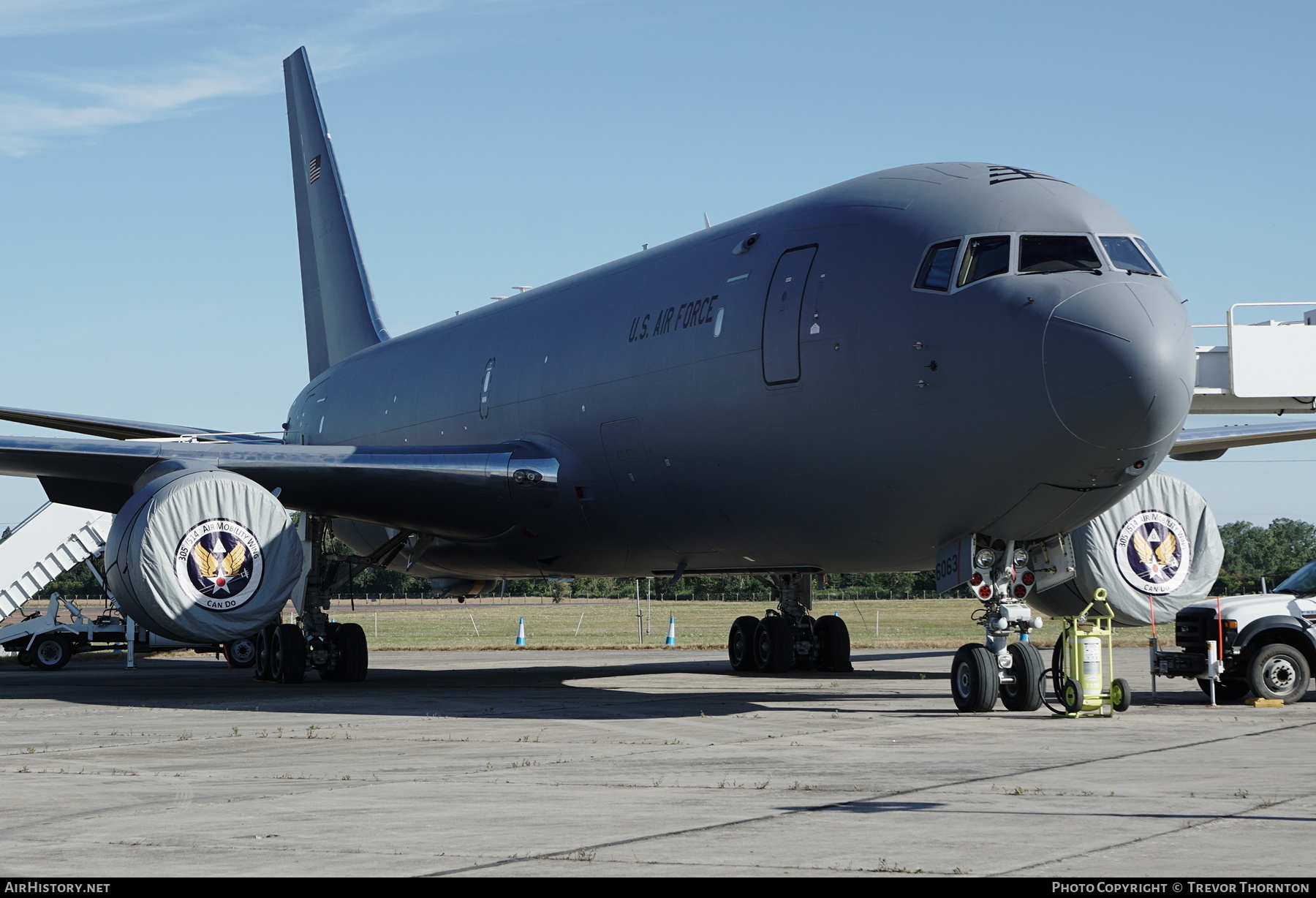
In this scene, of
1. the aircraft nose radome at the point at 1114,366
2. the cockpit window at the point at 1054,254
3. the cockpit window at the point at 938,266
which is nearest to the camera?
the aircraft nose radome at the point at 1114,366

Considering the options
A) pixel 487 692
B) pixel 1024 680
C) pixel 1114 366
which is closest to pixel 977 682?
pixel 1024 680

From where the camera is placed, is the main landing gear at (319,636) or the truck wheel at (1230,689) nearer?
the truck wheel at (1230,689)

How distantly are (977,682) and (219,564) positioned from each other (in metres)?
7.97

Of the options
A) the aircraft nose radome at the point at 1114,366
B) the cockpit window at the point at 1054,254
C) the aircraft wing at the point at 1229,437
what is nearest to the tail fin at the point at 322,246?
the aircraft wing at the point at 1229,437

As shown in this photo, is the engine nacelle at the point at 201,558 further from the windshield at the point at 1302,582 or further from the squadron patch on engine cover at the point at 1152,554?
the windshield at the point at 1302,582

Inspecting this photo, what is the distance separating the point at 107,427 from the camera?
77.2 ft

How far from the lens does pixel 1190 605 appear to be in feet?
53.6

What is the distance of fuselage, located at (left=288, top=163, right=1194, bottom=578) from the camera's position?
39.9ft

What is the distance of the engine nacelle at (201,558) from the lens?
50.9 feet

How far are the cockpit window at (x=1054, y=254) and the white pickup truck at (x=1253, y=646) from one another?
4896 millimetres

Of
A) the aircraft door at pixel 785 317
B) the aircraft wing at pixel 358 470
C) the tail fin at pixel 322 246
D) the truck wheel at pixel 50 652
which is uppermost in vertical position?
the tail fin at pixel 322 246

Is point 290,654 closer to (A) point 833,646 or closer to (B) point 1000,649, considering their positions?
(A) point 833,646

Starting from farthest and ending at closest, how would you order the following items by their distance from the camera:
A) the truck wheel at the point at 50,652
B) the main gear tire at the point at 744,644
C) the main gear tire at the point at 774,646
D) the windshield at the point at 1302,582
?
the truck wheel at the point at 50,652
the main gear tire at the point at 744,644
the main gear tire at the point at 774,646
the windshield at the point at 1302,582

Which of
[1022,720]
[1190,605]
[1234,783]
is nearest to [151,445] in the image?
[1022,720]
